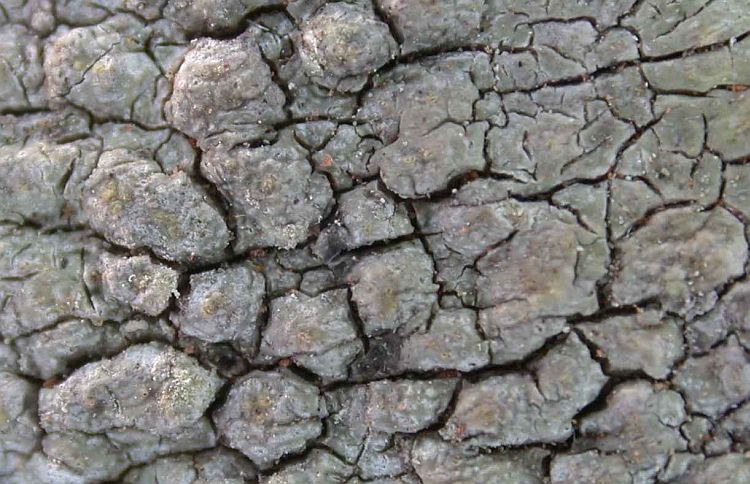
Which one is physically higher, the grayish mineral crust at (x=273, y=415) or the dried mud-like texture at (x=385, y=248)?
the dried mud-like texture at (x=385, y=248)

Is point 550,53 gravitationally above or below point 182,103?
above

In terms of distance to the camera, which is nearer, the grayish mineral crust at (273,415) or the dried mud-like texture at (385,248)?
the dried mud-like texture at (385,248)

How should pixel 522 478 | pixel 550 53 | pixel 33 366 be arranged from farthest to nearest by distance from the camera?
1. pixel 33 366
2. pixel 550 53
3. pixel 522 478

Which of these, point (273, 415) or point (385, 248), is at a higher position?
point (385, 248)

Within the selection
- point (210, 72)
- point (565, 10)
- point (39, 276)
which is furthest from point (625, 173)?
point (39, 276)

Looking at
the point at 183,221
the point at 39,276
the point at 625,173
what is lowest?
the point at 39,276

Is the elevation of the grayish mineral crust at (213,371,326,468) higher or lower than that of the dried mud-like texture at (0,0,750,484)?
lower

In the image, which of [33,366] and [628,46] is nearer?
[628,46]

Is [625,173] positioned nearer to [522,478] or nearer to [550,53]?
[550,53]
